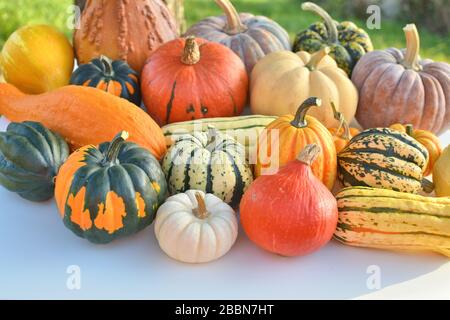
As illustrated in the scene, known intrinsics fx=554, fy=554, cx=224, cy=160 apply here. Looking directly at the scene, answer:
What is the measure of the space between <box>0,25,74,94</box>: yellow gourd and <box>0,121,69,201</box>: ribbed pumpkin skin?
2.01 feet

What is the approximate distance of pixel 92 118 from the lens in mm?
1888

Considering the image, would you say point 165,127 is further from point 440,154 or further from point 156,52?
point 440,154

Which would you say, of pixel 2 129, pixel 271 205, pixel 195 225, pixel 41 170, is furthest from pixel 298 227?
pixel 2 129

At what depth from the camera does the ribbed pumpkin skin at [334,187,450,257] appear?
155 cm

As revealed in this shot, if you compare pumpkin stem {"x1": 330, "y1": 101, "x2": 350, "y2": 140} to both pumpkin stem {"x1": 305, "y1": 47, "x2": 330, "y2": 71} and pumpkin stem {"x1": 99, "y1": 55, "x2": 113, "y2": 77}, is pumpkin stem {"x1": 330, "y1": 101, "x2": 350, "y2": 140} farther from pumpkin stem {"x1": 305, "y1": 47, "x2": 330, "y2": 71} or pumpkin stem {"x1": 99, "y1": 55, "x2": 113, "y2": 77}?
pumpkin stem {"x1": 99, "y1": 55, "x2": 113, "y2": 77}

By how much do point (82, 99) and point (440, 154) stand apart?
124 centimetres

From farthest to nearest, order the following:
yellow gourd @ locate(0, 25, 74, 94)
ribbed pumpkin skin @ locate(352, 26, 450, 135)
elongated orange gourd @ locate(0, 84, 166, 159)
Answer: yellow gourd @ locate(0, 25, 74, 94), ribbed pumpkin skin @ locate(352, 26, 450, 135), elongated orange gourd @ locate(0, 84, 166, 159)

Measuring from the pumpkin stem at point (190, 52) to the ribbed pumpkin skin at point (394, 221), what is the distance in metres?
0.84

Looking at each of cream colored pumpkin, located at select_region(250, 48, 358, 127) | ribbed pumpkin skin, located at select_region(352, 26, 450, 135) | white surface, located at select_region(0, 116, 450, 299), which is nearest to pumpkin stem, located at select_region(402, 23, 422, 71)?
ribbed pumpkin skin, located at select_region(352, 26, 450, 135)

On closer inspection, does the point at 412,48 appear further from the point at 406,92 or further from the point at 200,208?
the point at 200,208

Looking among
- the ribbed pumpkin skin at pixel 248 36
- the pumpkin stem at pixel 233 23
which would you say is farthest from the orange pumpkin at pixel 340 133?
the pumpkin stem at pixel 233 23

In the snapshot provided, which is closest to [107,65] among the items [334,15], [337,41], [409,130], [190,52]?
[190,52]

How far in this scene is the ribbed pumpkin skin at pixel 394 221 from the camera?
155cm

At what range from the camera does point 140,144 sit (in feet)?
6.09
